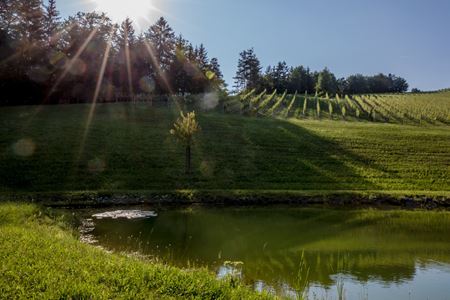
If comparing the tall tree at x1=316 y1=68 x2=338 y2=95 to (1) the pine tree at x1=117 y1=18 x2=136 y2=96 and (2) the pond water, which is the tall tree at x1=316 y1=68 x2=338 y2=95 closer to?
(1) the pine tree at x1=117 y1=18 x2=136 y2=96

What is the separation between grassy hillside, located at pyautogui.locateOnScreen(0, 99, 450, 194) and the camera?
44.9m

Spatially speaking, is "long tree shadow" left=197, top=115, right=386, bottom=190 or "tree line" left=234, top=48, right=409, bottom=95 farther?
"tree line" left=234, top=48, right=409, bottom=95

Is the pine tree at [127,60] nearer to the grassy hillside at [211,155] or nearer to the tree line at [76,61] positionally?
the tree line at [76,61]

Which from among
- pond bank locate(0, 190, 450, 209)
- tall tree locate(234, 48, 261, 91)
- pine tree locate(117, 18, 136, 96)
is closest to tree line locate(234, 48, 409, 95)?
tall tree locate(234, 48, 261, 91)

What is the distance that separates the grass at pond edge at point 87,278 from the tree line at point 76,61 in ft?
221

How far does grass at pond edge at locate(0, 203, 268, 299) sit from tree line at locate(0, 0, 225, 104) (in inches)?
2658

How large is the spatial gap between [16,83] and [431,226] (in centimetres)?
6884

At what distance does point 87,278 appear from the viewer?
11156 mm

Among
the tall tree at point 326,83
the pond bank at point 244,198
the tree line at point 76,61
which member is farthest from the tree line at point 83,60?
the tall tree at point 326,83

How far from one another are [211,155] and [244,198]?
1549 centimetres

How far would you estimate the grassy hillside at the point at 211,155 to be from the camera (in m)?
44.9

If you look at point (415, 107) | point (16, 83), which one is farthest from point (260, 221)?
point (415, 107)

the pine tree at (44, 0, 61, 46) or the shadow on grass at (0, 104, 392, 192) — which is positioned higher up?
the pine tree at (44, 0, 61, 46)

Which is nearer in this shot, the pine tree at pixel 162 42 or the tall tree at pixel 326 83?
the pine tree at pixel 162 42
